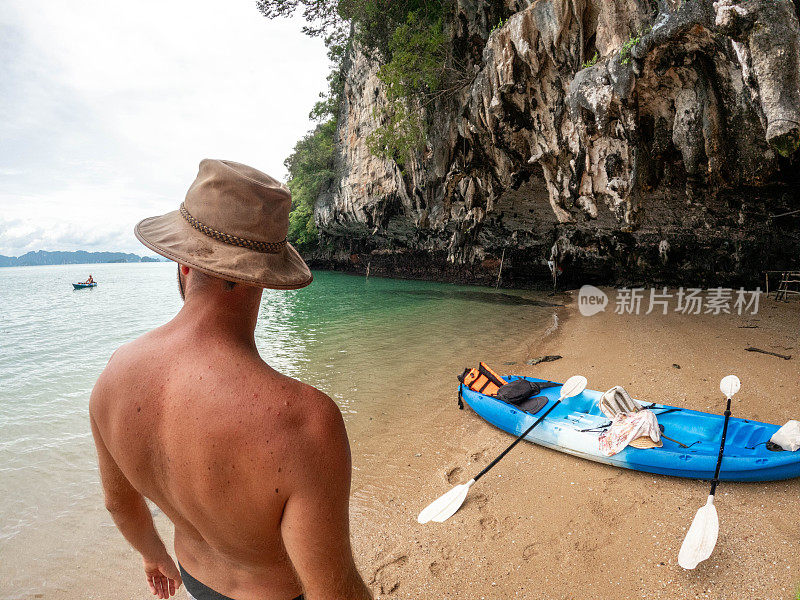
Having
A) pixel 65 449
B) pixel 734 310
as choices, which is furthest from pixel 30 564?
pixel 734 310

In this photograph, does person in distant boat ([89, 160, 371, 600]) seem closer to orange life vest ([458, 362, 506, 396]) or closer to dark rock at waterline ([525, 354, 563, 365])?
orange life vest ([458, 362, 506, 396])

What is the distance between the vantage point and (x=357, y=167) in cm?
2481

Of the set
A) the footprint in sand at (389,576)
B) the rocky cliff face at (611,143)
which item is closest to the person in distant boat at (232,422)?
the footprint in sand at (389,576)

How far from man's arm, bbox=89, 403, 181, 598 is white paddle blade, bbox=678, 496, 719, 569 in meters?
3.32

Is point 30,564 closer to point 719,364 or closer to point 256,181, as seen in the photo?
point 256,181

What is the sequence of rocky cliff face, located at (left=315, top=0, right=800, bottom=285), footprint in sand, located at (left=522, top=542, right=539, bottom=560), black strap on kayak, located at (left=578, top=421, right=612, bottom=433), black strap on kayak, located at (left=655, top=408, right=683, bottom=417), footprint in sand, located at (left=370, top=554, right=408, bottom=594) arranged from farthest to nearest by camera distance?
1. rocky cliff face, located at (left=315, top=0, right=800, bottom=285)
2. black strap on kayak, located at (left=655, top=408, right=683, bottom=417)
3. black strap on kayak, located at (left=578, top=421, right=612, bottom=433)
4. footprint in sand, located at (left=522, top=542, right=539, bottom=560)
5. footprint in sand, located at (left=370, top=554, right=408, bottom=594)

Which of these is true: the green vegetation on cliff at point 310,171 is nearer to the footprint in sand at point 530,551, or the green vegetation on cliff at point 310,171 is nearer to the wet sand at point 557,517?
the wet sand at point 557,517

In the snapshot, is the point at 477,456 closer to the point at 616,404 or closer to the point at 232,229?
the point at 616,404

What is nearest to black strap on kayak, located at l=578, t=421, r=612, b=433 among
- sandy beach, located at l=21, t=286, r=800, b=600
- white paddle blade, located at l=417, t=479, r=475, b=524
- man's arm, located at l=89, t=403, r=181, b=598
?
sandy beach, located at l=21, t=286, r=800, b=600

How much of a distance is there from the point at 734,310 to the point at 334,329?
1165 cm

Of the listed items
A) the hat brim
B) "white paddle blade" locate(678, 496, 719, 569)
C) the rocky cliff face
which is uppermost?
the rocky cliff face

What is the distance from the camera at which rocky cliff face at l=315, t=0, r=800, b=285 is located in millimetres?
6914

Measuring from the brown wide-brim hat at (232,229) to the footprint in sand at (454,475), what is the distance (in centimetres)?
422

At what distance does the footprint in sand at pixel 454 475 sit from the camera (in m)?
4.72
